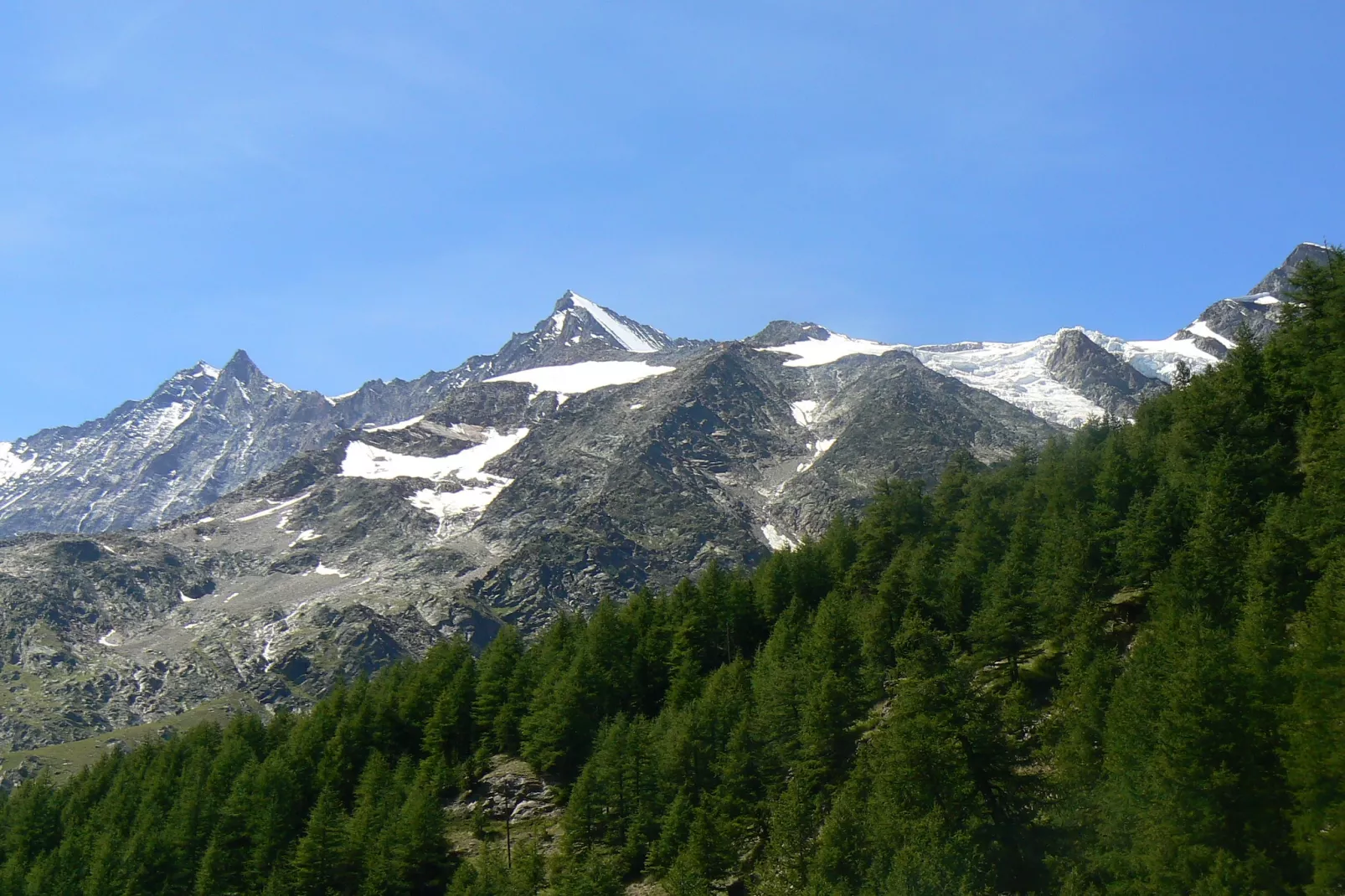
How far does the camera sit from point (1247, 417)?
256 ft

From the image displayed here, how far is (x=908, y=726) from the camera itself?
53594 millimetres

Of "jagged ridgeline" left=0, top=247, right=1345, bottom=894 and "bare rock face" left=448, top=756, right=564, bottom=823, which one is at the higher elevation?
"jagged ridgeline" left=0, top=247, right=1345, bottom=894

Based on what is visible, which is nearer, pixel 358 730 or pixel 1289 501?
pixel 1289 501

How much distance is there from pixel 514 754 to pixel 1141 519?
55.9m

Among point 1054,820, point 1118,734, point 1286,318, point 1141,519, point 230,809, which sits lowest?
point 230,809

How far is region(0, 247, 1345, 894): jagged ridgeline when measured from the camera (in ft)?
149

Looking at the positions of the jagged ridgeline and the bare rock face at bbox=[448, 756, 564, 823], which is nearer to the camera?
the jagged ridgeline

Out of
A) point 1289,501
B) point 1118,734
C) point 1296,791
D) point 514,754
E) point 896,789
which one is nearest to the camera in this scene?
point 1296,791

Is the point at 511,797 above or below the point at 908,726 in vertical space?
below

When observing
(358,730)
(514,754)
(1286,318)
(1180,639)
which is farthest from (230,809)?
(1286,318)

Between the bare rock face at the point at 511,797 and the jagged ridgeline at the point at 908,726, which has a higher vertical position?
the jagged ridgeline at the point at 908,726

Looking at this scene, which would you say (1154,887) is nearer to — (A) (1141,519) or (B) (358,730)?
(A) (1141,519)

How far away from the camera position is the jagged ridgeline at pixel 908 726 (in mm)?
45406

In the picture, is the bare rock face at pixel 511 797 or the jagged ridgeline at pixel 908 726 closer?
the jagged ridgeline at pixel 908 726
